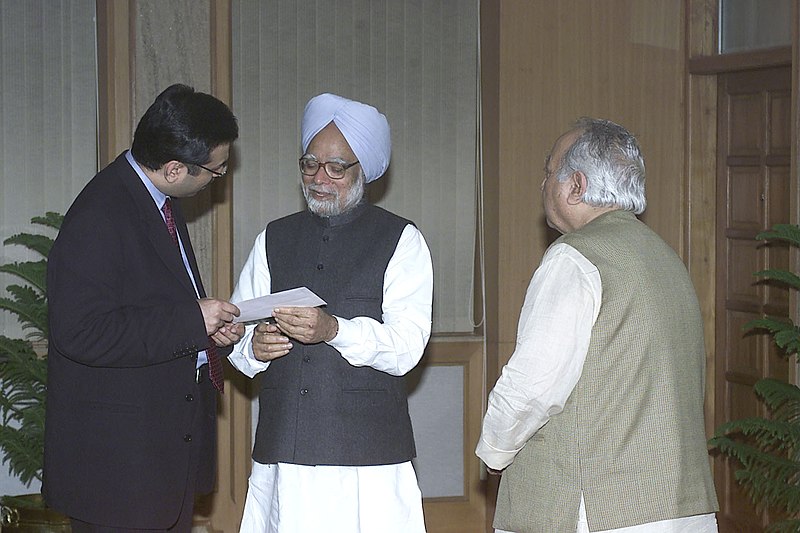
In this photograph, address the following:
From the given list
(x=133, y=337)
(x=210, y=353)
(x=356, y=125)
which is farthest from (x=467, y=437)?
(x=133, y=337)

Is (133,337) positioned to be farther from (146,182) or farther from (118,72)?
(118,72)

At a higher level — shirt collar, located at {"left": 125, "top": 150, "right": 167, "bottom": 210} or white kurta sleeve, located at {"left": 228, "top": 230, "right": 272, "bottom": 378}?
shirt collar, located at {"left": 125, "top": 150, "right": 167, "bottom": 210}

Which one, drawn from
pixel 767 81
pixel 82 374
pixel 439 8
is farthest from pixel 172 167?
pixel 767 81

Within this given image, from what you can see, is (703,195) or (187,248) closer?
(187,248)

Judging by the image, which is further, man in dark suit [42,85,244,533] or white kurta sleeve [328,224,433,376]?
white kurta sleeve [328,224,433,376]

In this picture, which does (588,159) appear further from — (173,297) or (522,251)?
(522,251)

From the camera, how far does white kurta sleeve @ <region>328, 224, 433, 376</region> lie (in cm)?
289

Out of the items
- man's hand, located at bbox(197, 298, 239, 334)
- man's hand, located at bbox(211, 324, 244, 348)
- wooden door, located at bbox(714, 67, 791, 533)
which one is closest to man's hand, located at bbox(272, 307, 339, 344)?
man's hand, located at bbox(197, 298, 239, 334)

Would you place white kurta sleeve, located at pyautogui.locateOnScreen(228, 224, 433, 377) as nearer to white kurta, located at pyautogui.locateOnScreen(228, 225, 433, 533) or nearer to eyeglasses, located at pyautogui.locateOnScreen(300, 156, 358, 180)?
white kurta, located at pyautogui.locateOnScreen(228, 225, 433, 533)

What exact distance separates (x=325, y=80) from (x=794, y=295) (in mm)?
2296

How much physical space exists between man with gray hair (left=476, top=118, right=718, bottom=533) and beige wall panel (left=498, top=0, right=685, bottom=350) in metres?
2.42

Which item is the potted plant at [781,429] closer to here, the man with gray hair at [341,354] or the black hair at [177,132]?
the man with gray hair at [341,354]

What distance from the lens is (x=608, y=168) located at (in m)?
2.53

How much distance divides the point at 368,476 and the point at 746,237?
2676 mm
